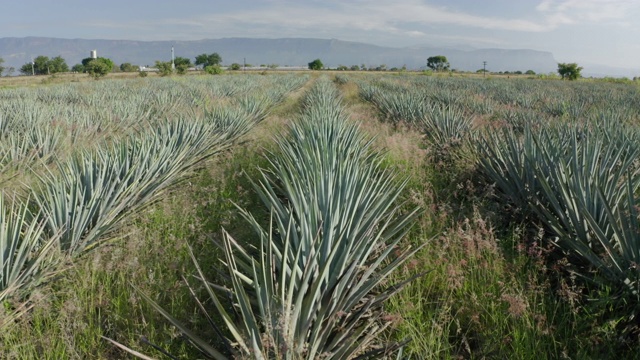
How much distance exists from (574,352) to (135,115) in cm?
779

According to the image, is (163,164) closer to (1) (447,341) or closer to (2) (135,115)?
(1) (447,341)

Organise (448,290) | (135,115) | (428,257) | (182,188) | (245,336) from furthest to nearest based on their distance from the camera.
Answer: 1. (135,115)
2. (182,188)
3. (428,257)
4. (448,290)
5. (245,336)

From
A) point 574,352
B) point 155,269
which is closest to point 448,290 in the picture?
point 574,352

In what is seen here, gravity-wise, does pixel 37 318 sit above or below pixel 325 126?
below

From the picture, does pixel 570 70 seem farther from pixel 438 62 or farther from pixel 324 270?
pixel 324 270

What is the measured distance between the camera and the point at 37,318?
7.18 feet

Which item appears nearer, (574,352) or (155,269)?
(574,352)

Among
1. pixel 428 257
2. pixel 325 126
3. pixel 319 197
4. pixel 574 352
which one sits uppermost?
pixel 325 126

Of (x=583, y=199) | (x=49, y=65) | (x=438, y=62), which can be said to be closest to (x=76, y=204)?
(x=583, y=199)

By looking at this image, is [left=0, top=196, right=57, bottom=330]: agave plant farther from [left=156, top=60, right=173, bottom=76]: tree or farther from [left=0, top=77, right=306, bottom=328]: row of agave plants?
[left=156, top=60, right=173, bottom=76]: tree

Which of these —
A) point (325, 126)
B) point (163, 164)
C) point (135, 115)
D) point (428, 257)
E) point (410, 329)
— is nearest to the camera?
point (410, 329)

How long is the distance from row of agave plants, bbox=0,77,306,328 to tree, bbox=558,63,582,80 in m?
51.9

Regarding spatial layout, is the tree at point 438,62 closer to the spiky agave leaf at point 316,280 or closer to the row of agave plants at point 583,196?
the row of agave plants at point 583,196

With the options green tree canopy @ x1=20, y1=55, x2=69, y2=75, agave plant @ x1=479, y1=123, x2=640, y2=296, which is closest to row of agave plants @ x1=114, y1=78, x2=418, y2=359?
agave plant @ x1=479, y1=123, x2=640, y2=296
